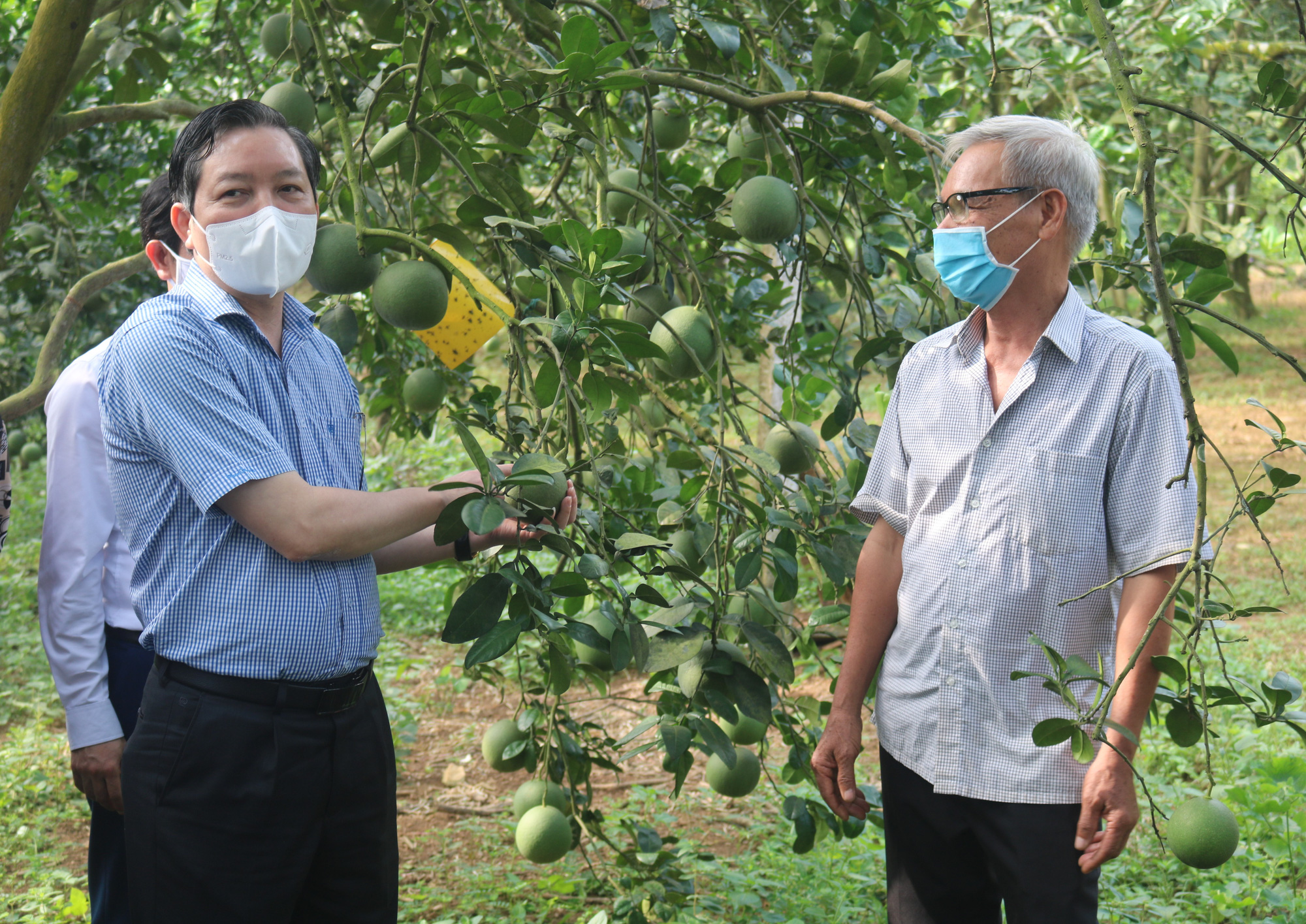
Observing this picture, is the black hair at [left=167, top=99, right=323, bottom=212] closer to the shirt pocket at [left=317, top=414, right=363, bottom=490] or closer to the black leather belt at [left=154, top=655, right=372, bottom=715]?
the shirt pocket at [left=317, top=414, right=363, bottom=490]

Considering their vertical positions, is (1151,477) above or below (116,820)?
above

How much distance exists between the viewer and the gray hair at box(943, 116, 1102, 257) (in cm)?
152

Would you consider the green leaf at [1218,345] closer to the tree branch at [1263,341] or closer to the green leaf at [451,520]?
the tree branch at [1263,341]

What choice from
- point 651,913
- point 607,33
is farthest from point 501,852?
point 607,33

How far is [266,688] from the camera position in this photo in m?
1.37

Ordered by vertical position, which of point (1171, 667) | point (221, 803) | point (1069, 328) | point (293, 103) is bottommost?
point (221, 803)

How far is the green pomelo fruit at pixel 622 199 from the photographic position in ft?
6.81

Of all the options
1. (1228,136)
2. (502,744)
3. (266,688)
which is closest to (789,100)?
(1228,136)

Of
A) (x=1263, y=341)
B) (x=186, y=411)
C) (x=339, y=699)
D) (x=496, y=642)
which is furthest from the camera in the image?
(x=339, y=699)

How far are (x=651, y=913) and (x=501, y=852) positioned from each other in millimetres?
1168

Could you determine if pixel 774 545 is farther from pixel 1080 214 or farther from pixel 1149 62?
pixel 1149 62


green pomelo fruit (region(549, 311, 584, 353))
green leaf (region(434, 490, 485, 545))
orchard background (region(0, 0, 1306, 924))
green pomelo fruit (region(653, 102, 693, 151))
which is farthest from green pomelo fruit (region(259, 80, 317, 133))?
green leaf (region(434, 490, 485, 545))

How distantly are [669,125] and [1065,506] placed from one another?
1.36m

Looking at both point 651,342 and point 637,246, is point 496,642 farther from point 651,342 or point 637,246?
point 637,246
